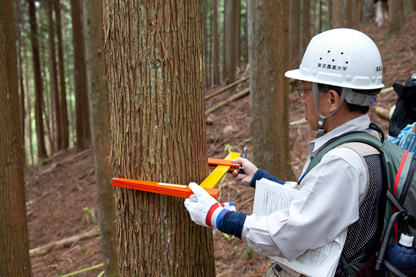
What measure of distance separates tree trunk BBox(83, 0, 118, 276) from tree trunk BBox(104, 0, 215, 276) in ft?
9.27

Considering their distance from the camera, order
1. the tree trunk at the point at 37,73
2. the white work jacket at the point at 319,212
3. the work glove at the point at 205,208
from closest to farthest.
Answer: the white work jacket at the point at 319,212
the work glove at the point at 205,208
the tree trunk at the point at 37,73

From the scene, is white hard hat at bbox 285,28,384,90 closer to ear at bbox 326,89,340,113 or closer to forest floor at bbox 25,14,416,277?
ear at bbox 326,89,340,113

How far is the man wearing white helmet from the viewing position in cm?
171

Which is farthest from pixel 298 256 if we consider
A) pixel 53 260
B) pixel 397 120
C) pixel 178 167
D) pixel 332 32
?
pixel 53 260

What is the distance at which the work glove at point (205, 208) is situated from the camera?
1.85 m

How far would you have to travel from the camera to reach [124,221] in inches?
86.4

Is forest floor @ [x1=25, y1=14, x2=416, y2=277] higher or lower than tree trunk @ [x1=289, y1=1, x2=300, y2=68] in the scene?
lower

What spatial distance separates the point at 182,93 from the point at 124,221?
2.80ft

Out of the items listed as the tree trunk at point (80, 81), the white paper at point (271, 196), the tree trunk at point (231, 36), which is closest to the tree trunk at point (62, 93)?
the tree trunk at point (80, 81)

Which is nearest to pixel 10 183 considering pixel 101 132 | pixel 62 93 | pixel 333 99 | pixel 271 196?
pixel 101 132

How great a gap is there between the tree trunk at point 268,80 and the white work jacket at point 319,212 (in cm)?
306

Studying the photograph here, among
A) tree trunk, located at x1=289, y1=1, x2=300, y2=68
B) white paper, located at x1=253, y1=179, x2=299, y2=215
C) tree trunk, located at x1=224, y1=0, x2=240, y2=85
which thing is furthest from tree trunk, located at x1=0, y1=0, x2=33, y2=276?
tree trunk, located at x1=224, y1=0, x2=240, y2=85

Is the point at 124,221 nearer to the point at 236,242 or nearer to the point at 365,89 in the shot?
the point at 365,89

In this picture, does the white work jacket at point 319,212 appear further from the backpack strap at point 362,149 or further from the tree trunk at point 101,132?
the tree trunk at point 101,132
